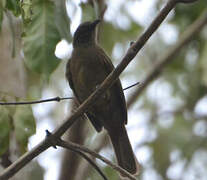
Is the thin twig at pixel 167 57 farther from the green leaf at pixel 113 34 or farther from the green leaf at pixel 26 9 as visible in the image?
the green leaf at pixel 26 9

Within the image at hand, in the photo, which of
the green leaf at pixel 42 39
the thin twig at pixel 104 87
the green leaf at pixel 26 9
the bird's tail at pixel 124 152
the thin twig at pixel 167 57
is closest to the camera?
the thin twig at pixel 104 87

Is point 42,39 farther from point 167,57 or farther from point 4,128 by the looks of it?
point 167,57

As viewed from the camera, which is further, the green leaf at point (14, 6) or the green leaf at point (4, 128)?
the green leaf at point (4, 128)

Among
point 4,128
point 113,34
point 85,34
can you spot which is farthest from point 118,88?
point 113,34

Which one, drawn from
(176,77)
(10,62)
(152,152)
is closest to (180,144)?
(152,152)

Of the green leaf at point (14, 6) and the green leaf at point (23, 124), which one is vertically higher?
the green leaf at point (14, 6)

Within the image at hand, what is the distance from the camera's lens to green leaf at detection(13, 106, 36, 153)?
3.20 m

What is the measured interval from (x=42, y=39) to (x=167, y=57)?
3.28 metres

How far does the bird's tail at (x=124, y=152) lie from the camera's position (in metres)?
4.43

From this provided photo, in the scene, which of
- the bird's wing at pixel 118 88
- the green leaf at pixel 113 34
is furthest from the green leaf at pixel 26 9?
the green leaf at pixel 113 34

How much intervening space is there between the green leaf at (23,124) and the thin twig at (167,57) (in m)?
2.85

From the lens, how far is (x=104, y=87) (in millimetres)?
3010

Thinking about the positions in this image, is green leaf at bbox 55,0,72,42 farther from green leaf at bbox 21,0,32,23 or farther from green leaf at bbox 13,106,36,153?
green leaf at bbox 13,106,36,153

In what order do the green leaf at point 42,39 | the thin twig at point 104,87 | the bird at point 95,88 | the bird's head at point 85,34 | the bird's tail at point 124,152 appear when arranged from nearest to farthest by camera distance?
1. the thin twig at point 104,87
2. the green leaf at point 42,39
3. the bird's tail at point 124,152
4. the bird at point 95,88
5. the bird's head at point 85,34
